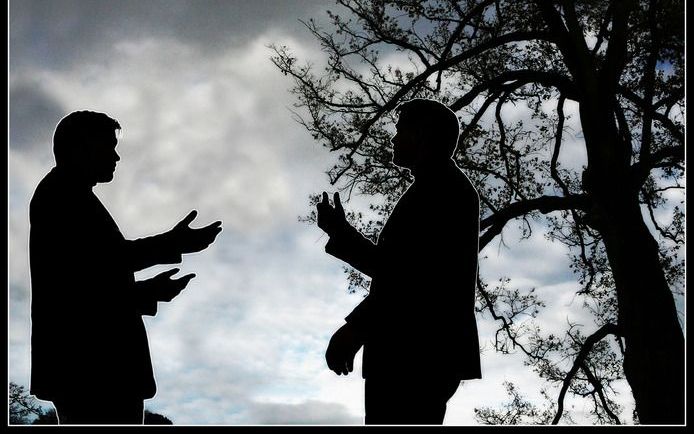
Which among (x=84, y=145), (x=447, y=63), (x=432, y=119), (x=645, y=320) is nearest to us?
(x=432, y=119)

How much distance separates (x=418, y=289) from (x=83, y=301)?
5.13 ft

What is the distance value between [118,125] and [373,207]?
24.5 ft

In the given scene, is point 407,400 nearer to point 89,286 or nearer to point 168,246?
point 168,246

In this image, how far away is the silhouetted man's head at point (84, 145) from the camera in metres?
3.48

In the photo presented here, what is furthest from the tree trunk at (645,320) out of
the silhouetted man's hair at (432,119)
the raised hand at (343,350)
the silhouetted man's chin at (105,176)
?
the silhouetted man's chin at (105,176)

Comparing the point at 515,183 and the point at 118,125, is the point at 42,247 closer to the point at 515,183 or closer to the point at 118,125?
the point at 118,125

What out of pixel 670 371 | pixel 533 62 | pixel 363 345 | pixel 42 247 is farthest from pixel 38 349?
pixel 533 62

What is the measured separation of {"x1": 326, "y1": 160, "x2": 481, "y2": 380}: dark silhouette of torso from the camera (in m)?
3.00

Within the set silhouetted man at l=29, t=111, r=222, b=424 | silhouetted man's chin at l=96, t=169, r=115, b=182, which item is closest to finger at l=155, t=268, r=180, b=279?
silhouetted man at l=29, t=111, r=222, b=424

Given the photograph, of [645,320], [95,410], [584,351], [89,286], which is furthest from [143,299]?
[584,351]

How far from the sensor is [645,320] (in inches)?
316

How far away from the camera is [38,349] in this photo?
3.25 meters

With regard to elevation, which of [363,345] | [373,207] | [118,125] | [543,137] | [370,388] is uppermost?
[543,137]

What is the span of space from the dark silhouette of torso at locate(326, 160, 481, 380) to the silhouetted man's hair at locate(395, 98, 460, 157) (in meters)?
0.18
